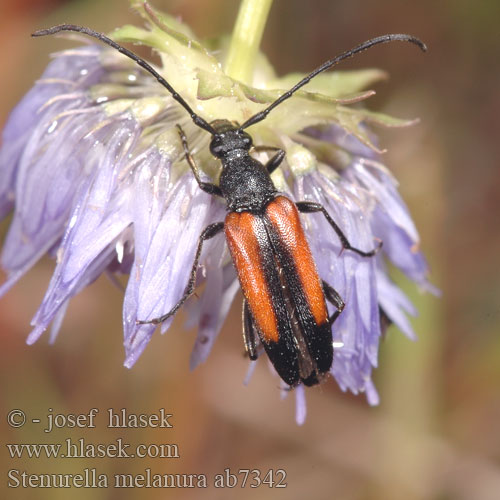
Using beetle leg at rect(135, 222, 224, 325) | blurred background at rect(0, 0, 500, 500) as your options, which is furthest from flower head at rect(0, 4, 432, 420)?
blurred background at rect(0, 0, 500, 500)

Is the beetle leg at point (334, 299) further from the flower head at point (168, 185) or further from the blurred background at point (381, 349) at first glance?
the blurred background at point (381, 349)

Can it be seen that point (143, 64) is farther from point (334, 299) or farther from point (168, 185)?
point (334, 299)

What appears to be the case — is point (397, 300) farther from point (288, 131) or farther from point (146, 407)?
point (146, 407)

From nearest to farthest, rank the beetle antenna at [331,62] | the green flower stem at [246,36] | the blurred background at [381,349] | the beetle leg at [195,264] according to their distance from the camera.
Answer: the beetle leg at [195,264] < the beetle antenna at [331,62] < the green flower stem at [246,36] < the blurred background at [381,349]

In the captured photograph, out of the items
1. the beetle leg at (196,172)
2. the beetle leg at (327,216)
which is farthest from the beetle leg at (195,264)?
the beetle leg at (327,216)

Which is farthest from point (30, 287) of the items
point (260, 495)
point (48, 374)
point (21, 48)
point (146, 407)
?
point (260, 495)

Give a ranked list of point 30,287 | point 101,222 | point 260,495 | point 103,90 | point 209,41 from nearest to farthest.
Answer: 1. point 101,222
2. point 103,90
3. point 209,41
4. point 260,495
5. point 30,287
